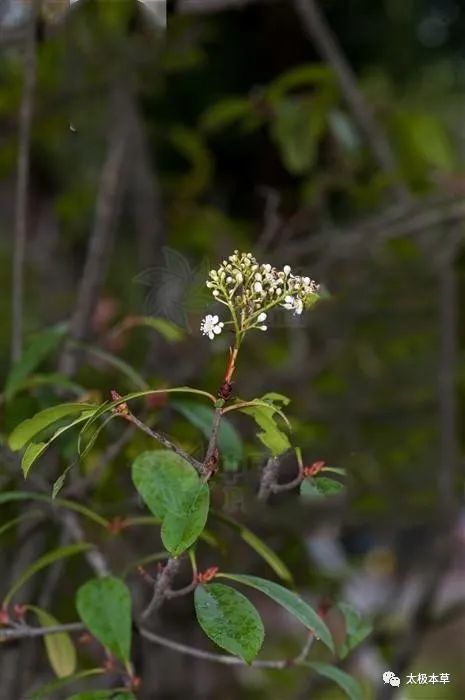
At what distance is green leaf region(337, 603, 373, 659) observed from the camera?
55 cm

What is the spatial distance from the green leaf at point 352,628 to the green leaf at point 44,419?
0.20 meters

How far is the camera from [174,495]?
0.43m

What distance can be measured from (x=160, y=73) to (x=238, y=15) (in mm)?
271

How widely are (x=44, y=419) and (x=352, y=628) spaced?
0.22m

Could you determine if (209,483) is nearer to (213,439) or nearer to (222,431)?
(213,439)

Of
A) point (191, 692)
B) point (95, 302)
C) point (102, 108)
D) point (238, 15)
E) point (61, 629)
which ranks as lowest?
point (61, 629)

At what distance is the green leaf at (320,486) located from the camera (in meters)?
0.47

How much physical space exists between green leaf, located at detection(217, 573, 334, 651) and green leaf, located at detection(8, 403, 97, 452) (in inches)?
4.1

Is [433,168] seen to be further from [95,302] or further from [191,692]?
[191,692]

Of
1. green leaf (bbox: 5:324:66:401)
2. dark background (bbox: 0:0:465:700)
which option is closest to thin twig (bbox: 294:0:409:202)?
dark background (bbox: 0:0:465:700)

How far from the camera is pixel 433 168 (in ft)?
4.21

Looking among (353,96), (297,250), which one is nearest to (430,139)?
(353,96)

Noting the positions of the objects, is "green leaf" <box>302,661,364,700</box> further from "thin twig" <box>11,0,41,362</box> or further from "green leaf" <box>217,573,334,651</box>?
"thin twig" <box>11,0,41,362</box>

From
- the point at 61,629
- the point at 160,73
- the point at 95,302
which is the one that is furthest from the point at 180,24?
the point at 61,629
